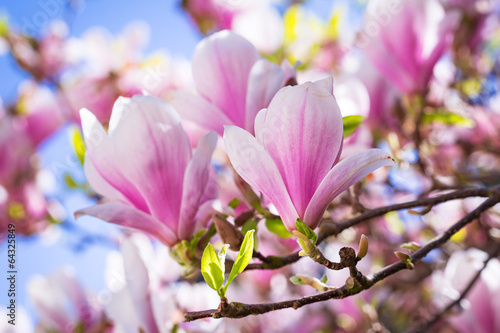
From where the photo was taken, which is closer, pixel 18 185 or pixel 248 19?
pixel 248 19

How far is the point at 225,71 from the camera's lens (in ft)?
2.02

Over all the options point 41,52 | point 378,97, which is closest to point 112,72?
point 41,52

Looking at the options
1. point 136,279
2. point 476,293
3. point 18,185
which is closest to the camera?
point 136,279

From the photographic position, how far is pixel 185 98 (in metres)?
0.61

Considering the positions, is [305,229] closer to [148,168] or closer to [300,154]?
[300,154]

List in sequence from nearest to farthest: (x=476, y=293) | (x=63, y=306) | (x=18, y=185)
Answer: (x=476, y=293) → (x=63, y=306) → (x=18, y=185)

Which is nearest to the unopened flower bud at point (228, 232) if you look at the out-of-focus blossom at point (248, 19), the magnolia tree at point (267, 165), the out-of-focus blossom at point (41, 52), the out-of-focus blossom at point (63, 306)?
the magnolia tree at point (267, 165)

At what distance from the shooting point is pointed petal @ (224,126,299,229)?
18.7 inches

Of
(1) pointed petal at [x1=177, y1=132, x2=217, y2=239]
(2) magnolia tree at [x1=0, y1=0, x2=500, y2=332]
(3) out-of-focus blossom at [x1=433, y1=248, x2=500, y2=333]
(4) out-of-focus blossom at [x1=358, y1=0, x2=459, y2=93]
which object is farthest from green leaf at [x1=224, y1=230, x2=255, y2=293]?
(4) out-of-focus blossom at [x1=358, y1=0, x2=459, y2=93]

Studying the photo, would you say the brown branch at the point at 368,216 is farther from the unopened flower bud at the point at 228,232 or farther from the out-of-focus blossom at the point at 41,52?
the out-of-focus blossom at the point at 41,52

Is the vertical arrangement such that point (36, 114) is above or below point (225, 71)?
above

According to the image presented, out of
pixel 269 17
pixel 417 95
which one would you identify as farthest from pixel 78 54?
pixel 417 95

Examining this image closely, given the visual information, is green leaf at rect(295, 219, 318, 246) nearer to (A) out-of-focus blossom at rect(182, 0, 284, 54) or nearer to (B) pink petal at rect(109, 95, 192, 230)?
(B) pink petal at rect(109, 95, 192, 230)

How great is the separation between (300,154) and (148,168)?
0.19 m
